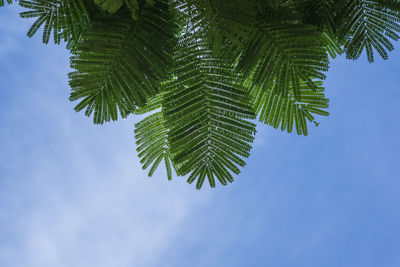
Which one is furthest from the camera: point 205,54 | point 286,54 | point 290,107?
point 290,107

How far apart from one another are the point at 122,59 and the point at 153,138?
0.86 meters

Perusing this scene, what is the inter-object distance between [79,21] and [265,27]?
1082 mm

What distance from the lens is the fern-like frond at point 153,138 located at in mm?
3078

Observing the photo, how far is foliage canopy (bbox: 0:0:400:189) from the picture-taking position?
236 cm

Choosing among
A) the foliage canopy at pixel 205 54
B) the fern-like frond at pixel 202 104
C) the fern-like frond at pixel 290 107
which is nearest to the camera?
the foliage canopy at pixel 205 54

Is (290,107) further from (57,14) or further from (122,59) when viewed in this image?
(57,14)

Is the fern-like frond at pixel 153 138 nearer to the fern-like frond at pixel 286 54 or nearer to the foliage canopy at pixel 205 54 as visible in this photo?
the foliage canopy at pixel 205 54

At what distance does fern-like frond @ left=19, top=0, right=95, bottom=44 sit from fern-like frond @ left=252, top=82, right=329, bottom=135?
1195 mm

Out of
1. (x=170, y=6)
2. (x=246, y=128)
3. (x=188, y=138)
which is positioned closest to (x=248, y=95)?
(x=246, y=128)

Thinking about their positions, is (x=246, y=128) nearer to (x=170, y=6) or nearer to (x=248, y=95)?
(x=248, y=95)

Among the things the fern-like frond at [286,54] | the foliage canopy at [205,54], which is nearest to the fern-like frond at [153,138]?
the foliage canopy at [205,54]

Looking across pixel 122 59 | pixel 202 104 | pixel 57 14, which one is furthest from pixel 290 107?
pixel 57 14

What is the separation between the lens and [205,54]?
2.68 metres

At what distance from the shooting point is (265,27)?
7.75 ft
